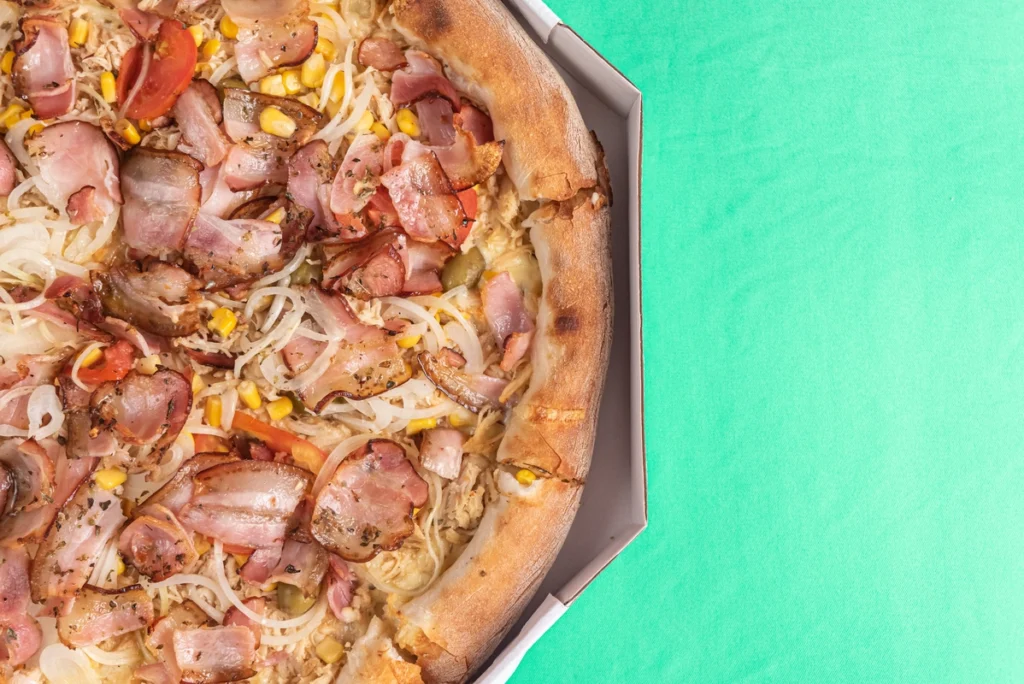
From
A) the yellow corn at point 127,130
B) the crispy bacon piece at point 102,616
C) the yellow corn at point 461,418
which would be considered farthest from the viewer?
the yellow corn at point 461,418

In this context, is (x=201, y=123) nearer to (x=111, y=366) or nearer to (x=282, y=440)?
(x=111, y=366)

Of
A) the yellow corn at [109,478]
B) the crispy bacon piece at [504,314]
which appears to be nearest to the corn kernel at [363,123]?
the crispy bacon piece at [504,314]

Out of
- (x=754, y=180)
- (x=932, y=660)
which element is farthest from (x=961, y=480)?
(x=754, y=180)

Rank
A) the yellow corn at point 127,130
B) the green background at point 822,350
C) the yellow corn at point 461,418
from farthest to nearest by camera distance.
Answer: the green background at point 822,350 → the yellow corn at point 461,418 → the yellow corn at point 127,130

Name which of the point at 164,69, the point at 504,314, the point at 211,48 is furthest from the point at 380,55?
the point at 504,314

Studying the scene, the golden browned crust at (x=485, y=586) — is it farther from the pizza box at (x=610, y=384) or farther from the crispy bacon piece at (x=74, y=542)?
the crispy bacon piece at (x=74, y=542)

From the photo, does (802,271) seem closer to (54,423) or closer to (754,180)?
(754,180)

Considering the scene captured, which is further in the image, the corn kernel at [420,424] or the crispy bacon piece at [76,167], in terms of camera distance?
the corn kernel at [420,424]
